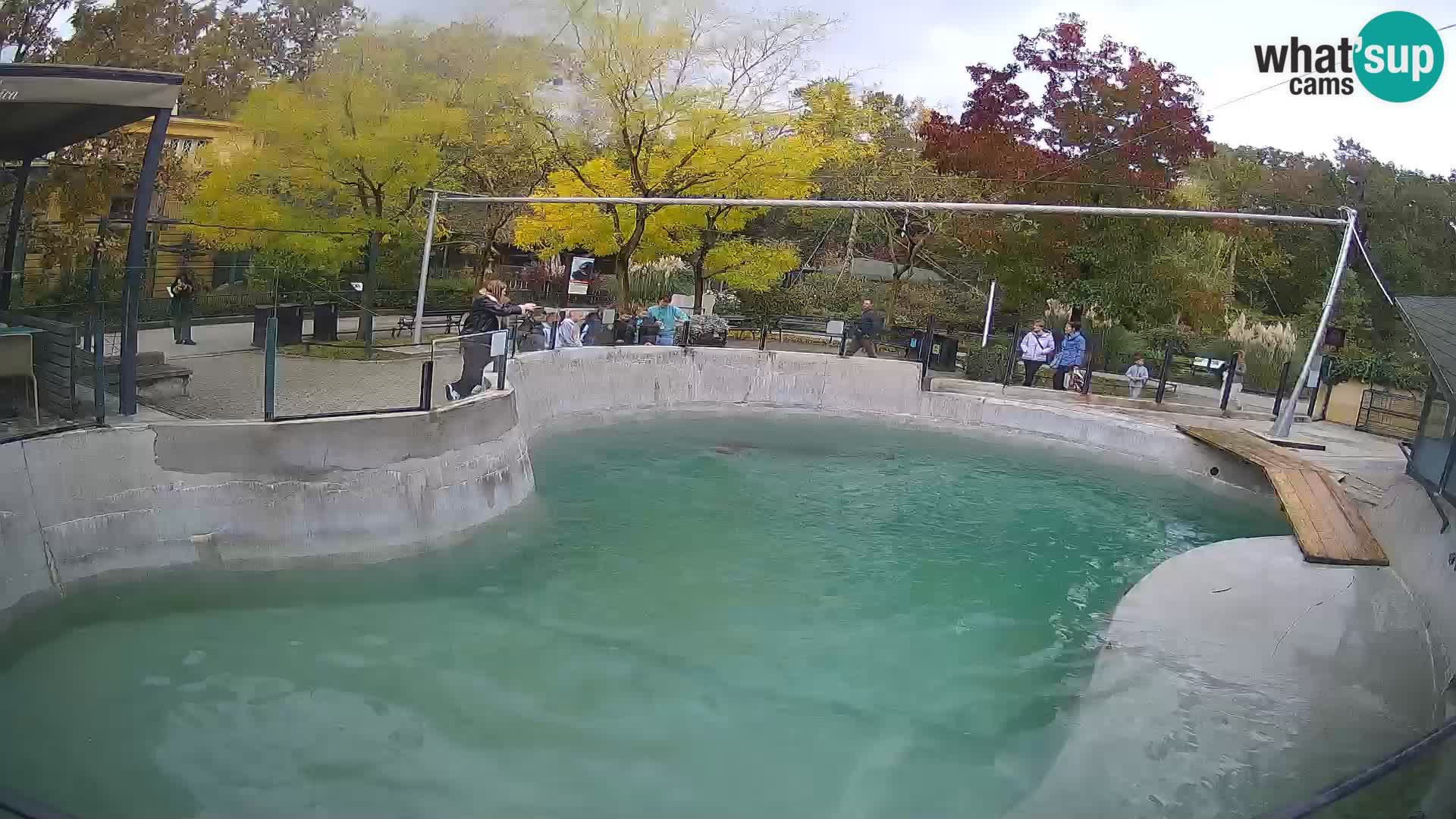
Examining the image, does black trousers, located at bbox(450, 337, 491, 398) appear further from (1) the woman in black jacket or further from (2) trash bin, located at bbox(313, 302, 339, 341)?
(2) trash bin, located at bbox(313, 302, 339, 341)

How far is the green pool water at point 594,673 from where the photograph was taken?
19.9ft

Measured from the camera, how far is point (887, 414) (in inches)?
739

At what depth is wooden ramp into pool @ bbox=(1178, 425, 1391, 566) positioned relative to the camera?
8992 mm

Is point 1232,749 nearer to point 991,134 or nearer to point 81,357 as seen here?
point 81,357

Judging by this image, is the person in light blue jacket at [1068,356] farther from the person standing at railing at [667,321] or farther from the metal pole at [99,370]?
the metal pole at [99,370]

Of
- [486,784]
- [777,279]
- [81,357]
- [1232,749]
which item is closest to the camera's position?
[486,784]

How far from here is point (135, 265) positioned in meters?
8.62

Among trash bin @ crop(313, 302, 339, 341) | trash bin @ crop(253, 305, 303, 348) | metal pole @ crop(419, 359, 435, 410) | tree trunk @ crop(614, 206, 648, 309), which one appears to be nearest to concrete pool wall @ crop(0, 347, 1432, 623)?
metal pole @ crop(419, 359, 435, 410)

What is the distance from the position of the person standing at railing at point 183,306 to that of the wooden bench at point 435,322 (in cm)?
302

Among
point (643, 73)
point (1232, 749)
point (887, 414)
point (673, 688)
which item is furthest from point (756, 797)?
point (643, 73)

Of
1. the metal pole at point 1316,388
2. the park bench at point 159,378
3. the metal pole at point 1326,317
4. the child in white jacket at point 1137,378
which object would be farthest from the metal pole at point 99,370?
the metal pole at point 1316,388

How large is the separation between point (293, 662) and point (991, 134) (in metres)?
18.7

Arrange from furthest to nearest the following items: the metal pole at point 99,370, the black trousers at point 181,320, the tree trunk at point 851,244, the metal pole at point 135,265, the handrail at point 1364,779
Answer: the tree trunk at point 851,244
the black trousers at point 181,320
the metal pole at point 135,265
the metal pole at point 99,370
the handrail at point 1364,779

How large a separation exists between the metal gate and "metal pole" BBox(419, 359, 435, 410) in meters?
15.9
